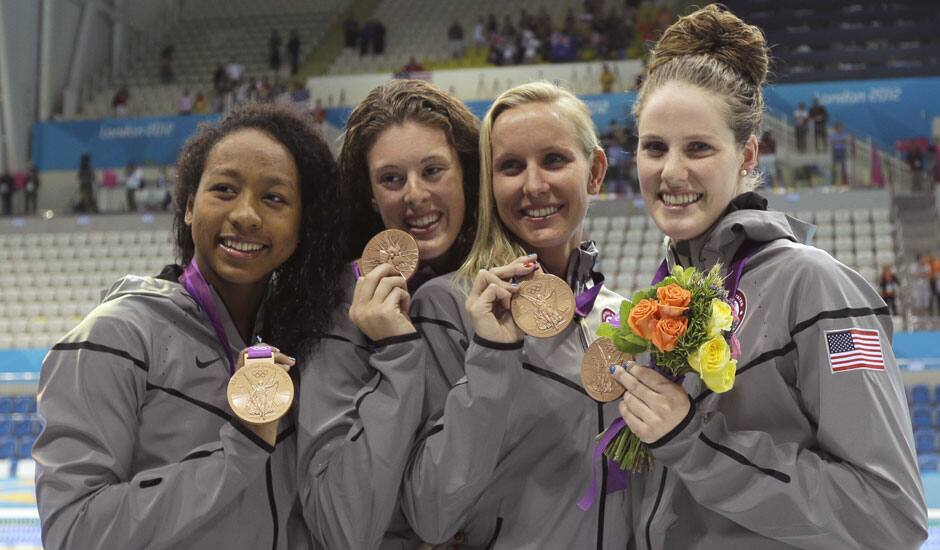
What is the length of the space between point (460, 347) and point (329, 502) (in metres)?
0.49

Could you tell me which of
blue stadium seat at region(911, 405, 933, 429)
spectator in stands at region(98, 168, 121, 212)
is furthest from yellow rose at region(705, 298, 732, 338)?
spectator in stands at region(98, 168, 121, 212)

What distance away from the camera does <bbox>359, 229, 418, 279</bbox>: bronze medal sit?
7.72ft

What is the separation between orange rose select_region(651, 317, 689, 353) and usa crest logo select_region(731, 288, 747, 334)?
21cm

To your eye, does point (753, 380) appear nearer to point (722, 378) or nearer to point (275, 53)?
point (722, 378)

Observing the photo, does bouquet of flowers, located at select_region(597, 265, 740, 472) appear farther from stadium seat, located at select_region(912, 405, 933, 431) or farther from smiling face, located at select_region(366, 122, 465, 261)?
stadium seat, located at select_region(912, 405, 933, 431)

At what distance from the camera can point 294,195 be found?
2.45 meters

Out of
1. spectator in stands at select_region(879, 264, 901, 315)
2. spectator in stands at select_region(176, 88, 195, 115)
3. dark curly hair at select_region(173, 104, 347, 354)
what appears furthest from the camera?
spectator in stands at select_region(176, 88, 195, 115)

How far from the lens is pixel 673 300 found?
1.90 metres

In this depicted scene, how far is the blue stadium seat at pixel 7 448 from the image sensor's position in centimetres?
1003

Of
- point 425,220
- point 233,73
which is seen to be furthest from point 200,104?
point 425,220

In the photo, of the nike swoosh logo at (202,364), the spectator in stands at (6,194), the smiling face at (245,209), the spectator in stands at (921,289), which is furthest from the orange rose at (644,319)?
the spectator in stands at (6,194)

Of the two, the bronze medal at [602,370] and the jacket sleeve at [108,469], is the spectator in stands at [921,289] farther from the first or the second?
the jacket sleeve at [108,469]

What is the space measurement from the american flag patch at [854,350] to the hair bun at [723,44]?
0.69m

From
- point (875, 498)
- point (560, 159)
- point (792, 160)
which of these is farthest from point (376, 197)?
point (792, 160)
